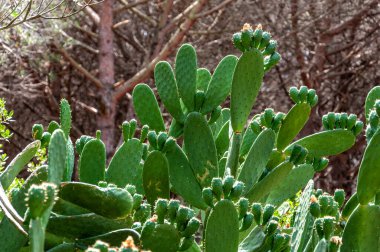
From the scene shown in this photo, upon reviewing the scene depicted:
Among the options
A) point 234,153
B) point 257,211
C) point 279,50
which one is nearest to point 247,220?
point 257,211

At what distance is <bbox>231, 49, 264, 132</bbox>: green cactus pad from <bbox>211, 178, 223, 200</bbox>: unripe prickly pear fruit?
0.69m

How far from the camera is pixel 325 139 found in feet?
9.84

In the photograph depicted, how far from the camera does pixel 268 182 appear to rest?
109 inches

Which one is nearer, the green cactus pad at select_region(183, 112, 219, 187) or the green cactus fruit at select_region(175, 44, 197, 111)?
the green cactus pad at select_region(183, 112, 219, 187)

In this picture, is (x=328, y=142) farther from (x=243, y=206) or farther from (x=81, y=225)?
(x=81, y=225)

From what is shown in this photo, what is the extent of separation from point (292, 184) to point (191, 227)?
2.62 feet

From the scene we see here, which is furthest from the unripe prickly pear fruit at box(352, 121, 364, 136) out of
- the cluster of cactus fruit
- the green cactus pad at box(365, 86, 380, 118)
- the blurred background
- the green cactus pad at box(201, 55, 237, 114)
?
the blurred background

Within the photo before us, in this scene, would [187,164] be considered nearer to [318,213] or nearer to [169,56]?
[318,213]

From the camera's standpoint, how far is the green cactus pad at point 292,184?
2.91 metres

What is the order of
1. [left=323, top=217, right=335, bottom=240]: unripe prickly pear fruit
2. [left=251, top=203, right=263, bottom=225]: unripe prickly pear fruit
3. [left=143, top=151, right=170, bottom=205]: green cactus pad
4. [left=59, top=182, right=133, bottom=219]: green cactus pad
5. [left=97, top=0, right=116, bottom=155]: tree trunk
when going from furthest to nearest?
1. [left=97, top=0, right=116, bottom=155]: tree trunk
2. [left=143, top=151, right=170, bottom=205]: green cactus pad
3. [left=251, top=203, right=263, bottom=225]: unripe prickly pear fruit
4. [left=59, top=182, right=133, bottom=219]: green cactus pad
5. [left=323, top=217, right=335, bottom=240]: unripe prickly pear fruit

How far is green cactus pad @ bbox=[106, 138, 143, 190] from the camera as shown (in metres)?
2.86

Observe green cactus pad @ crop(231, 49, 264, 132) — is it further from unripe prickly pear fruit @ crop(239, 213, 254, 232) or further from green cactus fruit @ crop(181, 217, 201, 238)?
green cactus fruit @ crop(181, 217, 201, 238)

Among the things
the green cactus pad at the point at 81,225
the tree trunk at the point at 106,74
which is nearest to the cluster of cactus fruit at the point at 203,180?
the green cactus pad at the point at 81,225

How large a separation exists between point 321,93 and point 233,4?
1.82 meters
